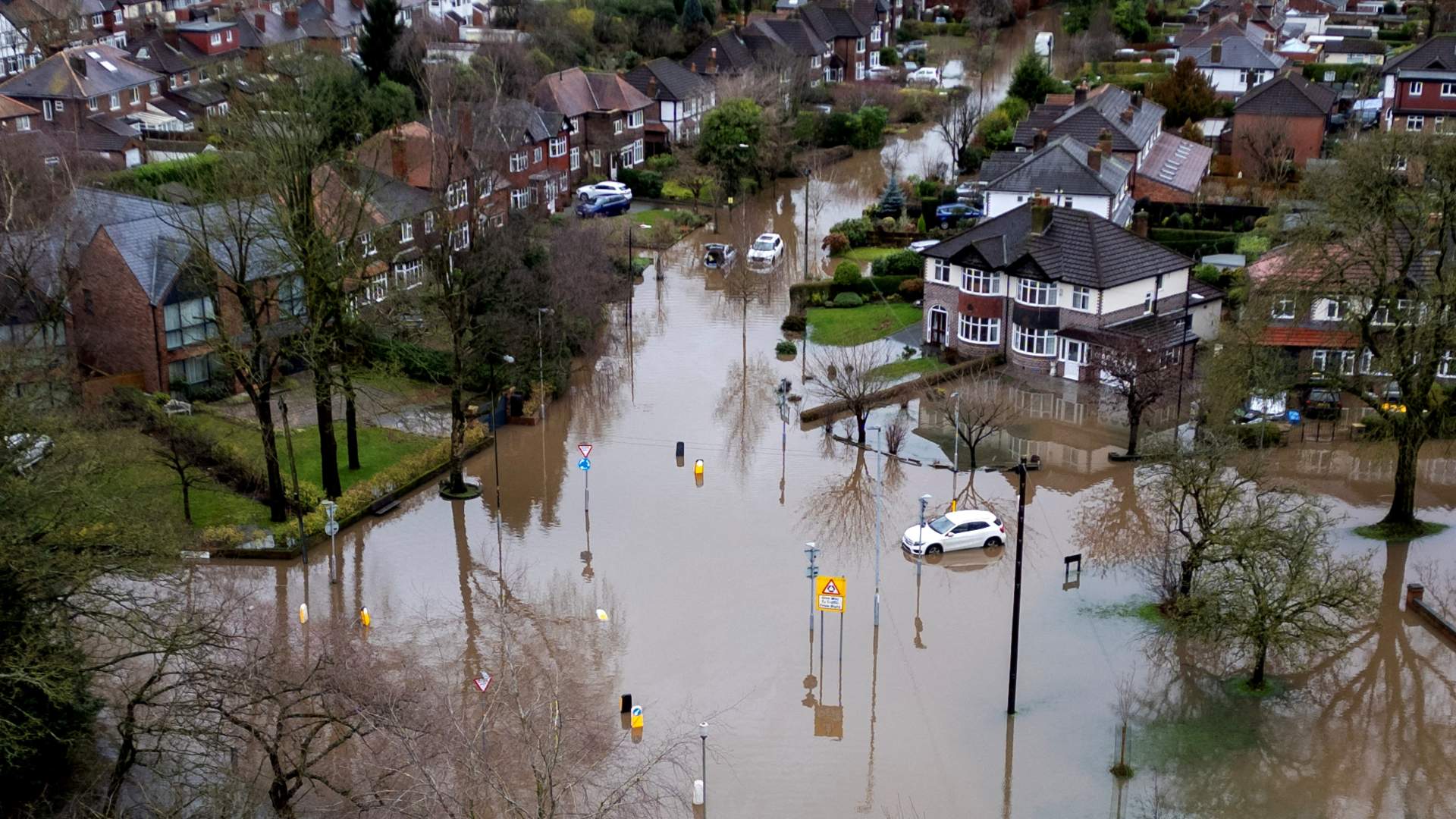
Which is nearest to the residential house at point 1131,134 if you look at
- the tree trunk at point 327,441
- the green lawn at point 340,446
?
the green lawn at point 340,446

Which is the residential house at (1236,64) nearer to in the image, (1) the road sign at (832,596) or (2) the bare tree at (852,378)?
(2) the bare tree at (852,378)

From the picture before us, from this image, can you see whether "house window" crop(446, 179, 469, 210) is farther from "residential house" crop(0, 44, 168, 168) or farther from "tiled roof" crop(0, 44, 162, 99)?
"tiled roof" crop(0, 44, 162, 99)

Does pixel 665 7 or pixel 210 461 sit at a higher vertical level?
pixel 665 7

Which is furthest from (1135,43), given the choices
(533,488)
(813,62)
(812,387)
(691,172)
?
(533,488)

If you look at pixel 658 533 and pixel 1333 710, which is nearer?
pixel 1333 710

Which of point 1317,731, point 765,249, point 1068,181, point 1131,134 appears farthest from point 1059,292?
point 1317,731

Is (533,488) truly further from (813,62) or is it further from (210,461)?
(813,62)
